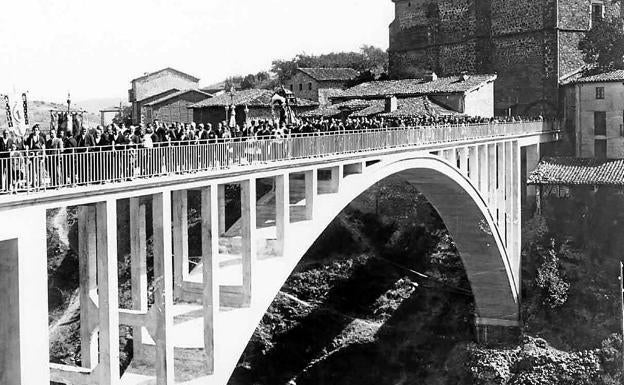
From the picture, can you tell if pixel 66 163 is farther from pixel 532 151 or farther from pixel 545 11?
pixel 545 11

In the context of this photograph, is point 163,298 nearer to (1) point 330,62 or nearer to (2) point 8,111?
(2) point 8,111

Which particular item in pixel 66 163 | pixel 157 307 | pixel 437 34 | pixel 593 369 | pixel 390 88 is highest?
pixel 437 34

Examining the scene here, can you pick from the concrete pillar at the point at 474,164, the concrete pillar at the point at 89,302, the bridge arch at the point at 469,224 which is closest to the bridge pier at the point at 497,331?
the bridge arch at the point at 469,224

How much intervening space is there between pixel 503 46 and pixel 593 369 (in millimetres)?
25659

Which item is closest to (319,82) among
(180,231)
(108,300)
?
(180,231)

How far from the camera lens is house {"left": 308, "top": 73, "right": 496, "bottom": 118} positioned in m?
50.3

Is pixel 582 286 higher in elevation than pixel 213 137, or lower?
lower

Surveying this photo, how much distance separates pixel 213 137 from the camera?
23125 millimetres

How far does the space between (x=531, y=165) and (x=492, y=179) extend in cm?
1012

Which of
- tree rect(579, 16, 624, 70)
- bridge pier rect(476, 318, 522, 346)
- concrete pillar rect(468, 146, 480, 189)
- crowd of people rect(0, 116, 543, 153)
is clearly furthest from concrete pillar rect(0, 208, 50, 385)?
tree rect(579, 16, 624, 70)

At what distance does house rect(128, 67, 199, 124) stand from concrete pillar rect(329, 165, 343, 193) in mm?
39005

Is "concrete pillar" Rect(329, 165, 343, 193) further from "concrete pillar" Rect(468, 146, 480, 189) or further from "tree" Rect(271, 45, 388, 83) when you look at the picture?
"tree" Rect(271, 45, 388, 83)

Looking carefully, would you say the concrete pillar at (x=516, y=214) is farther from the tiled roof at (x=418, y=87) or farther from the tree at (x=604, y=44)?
the tree at (x=604, y=44)

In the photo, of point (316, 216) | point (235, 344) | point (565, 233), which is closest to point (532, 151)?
point (565, 233)
